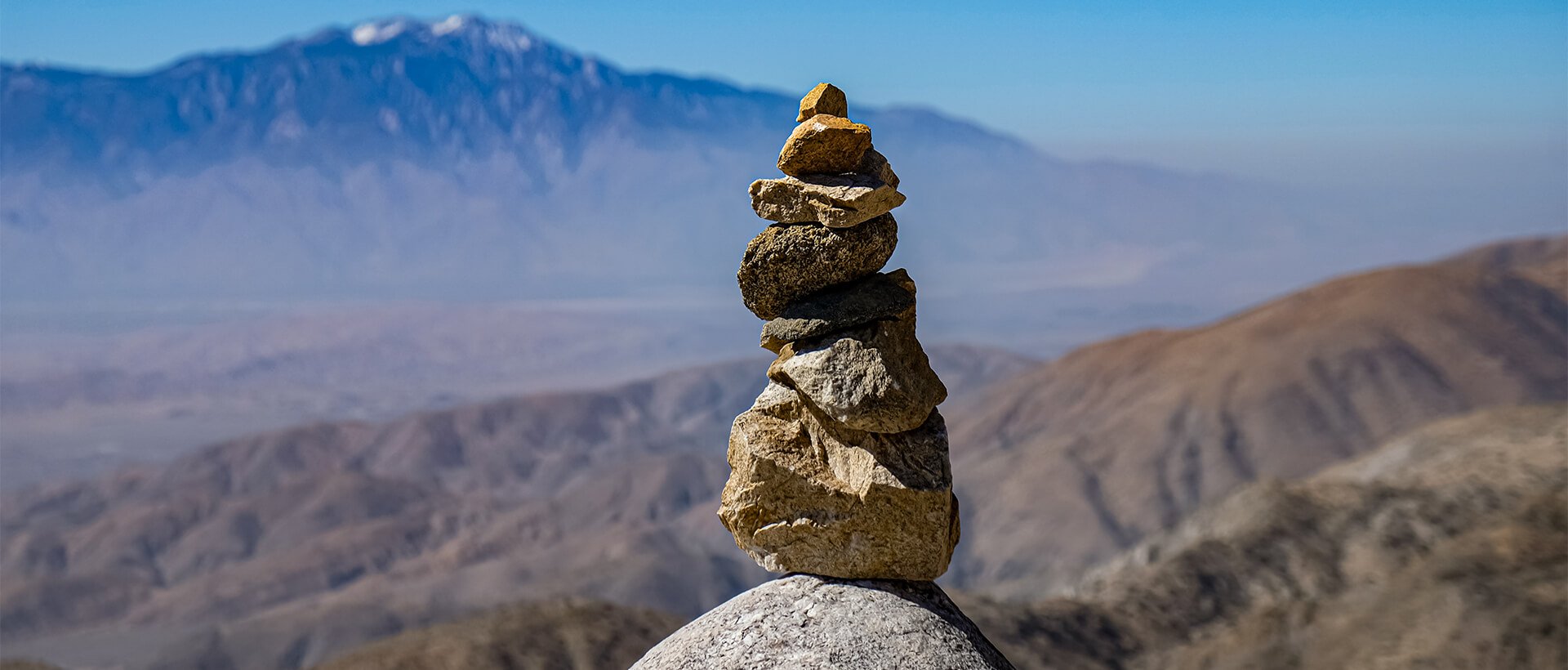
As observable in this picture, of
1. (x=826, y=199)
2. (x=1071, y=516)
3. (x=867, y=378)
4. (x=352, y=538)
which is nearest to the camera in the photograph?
(x=867, y=378)

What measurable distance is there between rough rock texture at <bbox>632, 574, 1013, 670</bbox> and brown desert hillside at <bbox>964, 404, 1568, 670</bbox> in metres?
29.7

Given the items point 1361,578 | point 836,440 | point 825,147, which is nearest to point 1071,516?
point 1361,578

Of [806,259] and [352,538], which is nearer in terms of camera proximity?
[806,259]

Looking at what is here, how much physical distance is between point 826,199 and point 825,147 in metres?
0.49

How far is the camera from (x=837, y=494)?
11562 mm

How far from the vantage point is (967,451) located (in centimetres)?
12231

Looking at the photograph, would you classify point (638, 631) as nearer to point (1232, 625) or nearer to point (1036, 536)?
point (1232, 625)

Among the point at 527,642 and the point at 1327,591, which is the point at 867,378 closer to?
the point at 527,642

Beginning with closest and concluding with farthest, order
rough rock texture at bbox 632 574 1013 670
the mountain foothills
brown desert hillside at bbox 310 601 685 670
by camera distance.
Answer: rough rock texture at bbox 632 574 1013 670, brown desert hillside at bbox 310 601 685 670, the mountain foothills

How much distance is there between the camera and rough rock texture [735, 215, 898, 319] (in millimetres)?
11672

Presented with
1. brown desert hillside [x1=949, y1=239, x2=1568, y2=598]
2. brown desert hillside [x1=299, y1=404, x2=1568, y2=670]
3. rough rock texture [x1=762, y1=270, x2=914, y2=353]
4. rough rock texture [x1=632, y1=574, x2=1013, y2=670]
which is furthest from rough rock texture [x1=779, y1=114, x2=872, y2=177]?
brown desert hillside [x1=949, y1=239, x2=1568, y2=598]

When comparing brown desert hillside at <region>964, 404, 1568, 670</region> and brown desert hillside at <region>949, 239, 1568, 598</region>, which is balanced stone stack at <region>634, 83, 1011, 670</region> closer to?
brown desert hillside at <region>964, 404, 1568, 670</region>

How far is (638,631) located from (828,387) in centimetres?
3718

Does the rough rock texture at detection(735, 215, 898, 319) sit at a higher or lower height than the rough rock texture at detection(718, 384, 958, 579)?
higher
